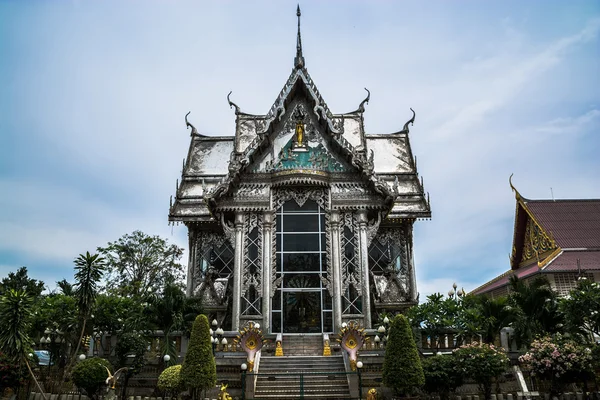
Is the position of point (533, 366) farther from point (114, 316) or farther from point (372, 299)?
point (114, 316)

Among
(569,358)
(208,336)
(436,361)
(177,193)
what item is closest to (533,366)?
(569,358)

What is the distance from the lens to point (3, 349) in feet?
45.7

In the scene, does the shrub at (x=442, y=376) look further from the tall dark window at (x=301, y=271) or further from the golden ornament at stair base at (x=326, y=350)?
the tall dark window at (x=301, y=271)

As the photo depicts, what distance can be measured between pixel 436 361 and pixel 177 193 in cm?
1402

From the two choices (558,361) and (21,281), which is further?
(21,281)

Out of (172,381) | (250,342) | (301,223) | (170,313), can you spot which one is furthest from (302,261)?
(172,381)

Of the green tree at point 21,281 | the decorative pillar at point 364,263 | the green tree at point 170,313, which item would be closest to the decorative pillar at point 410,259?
the decorative pillar at point 364,263

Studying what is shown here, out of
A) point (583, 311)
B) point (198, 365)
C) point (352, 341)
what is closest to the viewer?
point (198, 365)

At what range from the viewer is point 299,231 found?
19297mm

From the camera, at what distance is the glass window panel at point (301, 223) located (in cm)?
1930

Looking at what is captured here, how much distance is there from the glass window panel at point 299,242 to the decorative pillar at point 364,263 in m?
1.62

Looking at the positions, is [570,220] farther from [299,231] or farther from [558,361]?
[558,361]

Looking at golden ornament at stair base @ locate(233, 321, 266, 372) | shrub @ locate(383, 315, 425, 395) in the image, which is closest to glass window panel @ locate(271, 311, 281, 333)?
golden ornament at stair base @ locate(233, 321, 266, 372)

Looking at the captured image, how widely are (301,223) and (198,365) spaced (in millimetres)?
8496
